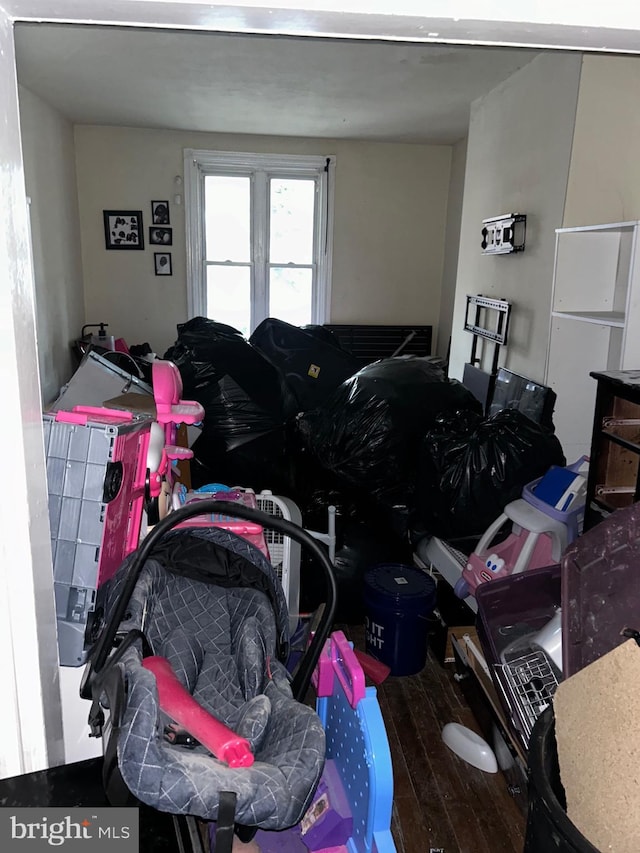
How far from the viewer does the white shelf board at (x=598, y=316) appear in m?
2.13

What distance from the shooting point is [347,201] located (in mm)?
5289

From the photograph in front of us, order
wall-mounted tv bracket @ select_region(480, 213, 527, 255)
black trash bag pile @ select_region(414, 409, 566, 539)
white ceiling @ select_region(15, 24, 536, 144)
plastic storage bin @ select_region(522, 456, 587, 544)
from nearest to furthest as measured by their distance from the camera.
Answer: plastic storage bin @ select_region(522, 456, 587, 544) < black trash bag pile @ select_region(414, 409, 566, 539) < white ceiling @ select_region(15, 24, 536, 144) < wall-mounted tv bracket @ select_region(480, 213, 527, 255)

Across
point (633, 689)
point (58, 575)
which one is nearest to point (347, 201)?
point (58, 575)

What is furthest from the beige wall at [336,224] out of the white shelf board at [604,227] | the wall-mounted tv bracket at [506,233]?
the white shelf board at [604,227]

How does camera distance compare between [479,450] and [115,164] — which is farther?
[115,164]

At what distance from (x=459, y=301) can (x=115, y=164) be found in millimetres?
3015

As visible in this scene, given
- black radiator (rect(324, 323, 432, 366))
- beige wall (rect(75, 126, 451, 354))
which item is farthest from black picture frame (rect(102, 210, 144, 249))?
black radiator (rect(324, 323, 432, 366))

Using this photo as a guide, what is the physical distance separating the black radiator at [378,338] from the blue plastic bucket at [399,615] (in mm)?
3424

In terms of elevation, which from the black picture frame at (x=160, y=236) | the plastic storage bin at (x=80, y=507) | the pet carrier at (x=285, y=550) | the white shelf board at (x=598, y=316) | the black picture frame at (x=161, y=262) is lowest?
the pet carrier at (x=285, y=550)

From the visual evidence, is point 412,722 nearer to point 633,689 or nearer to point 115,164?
point 633,689

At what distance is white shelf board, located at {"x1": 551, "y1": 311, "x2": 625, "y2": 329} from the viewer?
2.13 metres

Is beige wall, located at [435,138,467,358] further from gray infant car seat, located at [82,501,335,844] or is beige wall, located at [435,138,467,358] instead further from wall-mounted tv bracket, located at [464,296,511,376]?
gray infant car seat, located at [82,501,335,844]

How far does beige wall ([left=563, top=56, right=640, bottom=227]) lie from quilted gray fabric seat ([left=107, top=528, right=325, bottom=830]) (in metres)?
2.22

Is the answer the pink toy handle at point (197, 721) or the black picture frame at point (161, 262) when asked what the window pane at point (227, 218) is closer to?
the black picture frame at point (161, 262)
